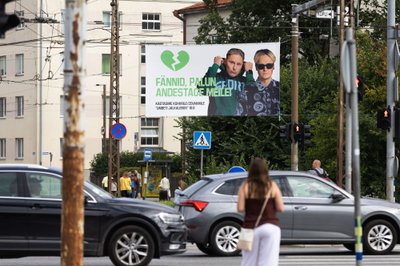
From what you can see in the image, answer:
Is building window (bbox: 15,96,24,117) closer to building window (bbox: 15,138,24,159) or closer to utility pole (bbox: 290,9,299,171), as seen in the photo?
building window (bbox: 15,138,24,159)

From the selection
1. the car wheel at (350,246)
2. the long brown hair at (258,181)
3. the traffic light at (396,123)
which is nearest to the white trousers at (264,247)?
the long brown hair at (258,181)

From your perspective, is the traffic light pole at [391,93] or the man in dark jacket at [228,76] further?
the man in dark jacket at [228,76]

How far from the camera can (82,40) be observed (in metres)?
10.5

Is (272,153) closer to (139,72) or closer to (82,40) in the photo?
(139,72)

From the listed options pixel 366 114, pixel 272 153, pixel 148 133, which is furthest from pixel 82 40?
pixel 148 133

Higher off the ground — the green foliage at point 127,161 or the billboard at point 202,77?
the billboard at point 202,77

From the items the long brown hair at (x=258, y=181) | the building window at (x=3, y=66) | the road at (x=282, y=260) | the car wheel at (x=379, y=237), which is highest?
the building window at (x=3, y=66)

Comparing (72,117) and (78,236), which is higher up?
(72,117)

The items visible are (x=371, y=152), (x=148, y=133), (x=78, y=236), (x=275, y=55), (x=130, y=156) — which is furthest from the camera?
(x=148, y=133)

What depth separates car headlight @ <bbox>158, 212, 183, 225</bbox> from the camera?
1811 centimetres

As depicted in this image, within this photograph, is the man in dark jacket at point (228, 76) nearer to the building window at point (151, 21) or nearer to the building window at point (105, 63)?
the building window at point (105, 63)

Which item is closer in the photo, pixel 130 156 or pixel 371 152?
pixel 371 152

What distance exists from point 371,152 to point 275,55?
581cm

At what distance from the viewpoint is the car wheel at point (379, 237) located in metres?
21.7
